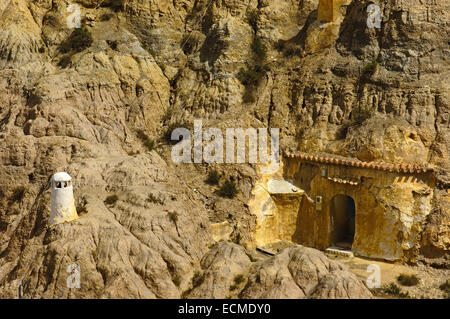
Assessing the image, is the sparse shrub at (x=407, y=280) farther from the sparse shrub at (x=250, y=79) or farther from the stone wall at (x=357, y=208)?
the sparse shrub at (x=250, y=79)

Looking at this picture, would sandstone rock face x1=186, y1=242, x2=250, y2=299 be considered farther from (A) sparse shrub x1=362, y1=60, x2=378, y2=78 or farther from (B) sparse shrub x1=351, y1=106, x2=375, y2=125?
(A) sparse shrub x1=362, y1=60, x2=378, y2=78

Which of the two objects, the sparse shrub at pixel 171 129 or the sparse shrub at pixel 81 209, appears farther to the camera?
the sparse shrub at pixel 171 129

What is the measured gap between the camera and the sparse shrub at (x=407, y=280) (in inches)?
1083

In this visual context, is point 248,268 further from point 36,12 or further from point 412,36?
point 36,12

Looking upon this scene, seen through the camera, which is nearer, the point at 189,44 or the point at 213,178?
the point at 213,178

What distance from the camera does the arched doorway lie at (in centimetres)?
3238

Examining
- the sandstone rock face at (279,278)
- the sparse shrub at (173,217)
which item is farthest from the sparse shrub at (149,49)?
the sandstone rock face at (279,278)

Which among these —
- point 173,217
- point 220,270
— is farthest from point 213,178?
point 220,270

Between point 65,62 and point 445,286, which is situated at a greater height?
point 65,62

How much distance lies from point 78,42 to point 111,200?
Result: 41.1ft

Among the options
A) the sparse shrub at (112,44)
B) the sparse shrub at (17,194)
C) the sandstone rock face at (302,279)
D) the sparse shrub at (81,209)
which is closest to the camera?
the sandstone rock face at (302,279)

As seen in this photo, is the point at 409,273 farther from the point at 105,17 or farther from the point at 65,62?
the point at 105,17

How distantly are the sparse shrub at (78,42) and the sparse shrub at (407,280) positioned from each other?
67.0ft

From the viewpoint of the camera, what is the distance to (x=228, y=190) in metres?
31.3
